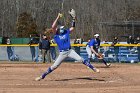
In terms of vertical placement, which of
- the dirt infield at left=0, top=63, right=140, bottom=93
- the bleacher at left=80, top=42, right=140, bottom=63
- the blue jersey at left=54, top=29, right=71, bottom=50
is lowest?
the bleacher at left=80, top=42, right=140, bottom=63

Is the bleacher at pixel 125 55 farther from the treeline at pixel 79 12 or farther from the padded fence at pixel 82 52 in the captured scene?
the treeline at pixel 79 12

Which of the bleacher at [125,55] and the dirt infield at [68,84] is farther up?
the dirt infield at [68,84]

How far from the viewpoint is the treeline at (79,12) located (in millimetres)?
79438

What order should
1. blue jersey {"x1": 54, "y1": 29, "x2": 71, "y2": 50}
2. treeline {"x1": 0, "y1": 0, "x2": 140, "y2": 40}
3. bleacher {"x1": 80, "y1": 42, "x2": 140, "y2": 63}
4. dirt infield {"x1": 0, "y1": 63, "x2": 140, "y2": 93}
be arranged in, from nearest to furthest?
dirt infield {"x1": 0, "y1": 63, "x2": 140, "y2": 93} < blue jersey {"x1": 54, "y1": 29, "x2": 71, "y2": 50} < bleacher {"x1": 80, "y1": 42, "x2": 140, "y2": 63} < treeline {"x1": 0, "y1": 0, "x2": 140, "y2": 40}

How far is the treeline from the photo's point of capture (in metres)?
79.4

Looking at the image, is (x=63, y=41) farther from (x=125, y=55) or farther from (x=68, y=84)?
(x=125, y=55)

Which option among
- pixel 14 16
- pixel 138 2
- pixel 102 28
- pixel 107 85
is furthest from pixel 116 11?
pixel 107 85

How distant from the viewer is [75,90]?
13633 millimetres

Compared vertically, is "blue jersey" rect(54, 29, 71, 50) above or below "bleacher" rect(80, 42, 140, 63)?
above

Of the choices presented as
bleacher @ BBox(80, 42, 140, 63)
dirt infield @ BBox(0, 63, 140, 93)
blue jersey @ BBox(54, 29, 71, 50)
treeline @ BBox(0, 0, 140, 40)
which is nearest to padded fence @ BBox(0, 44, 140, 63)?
bleacher @ BBox(80, 42, 140, 63)

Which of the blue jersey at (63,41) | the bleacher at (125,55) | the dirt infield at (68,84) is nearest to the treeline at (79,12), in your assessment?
the bleacher at (125,55)

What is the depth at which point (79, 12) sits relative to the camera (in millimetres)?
86312

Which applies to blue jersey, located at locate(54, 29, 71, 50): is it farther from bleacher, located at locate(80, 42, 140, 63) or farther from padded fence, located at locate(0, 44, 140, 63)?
bleacher, located at locate(80, 42, 140, 63)

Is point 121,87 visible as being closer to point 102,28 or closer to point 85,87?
point 85,87
